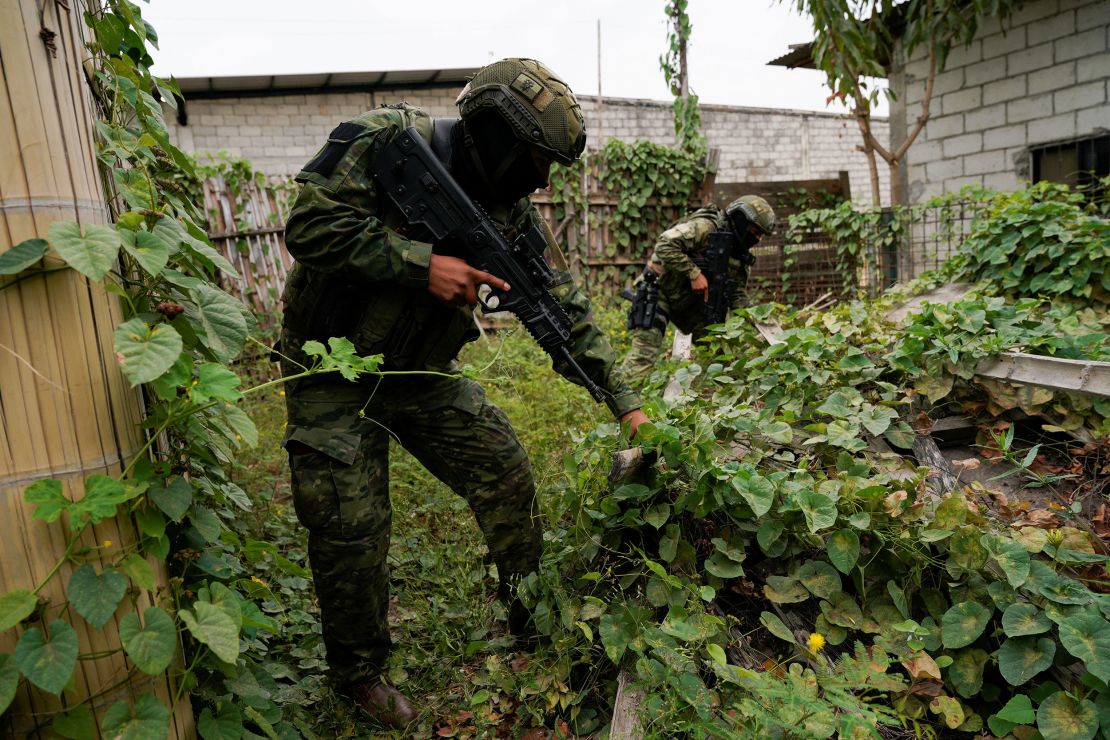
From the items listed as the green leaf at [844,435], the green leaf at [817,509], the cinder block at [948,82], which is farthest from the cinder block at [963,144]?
the green leaf at [817,509]

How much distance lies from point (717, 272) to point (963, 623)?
414 centimetres

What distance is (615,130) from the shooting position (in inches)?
538

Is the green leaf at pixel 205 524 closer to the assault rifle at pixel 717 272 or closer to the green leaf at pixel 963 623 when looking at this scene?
the green leaf at pixel 963 623

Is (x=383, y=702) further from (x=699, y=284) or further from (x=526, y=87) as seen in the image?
(x=699, y=284)

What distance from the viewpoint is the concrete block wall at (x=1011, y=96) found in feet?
22.7

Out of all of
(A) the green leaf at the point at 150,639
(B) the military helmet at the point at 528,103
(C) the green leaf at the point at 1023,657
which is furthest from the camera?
(B) the military helmet at the point at 528,103

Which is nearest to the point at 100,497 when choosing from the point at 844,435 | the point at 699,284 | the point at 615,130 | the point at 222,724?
the point at 222,724

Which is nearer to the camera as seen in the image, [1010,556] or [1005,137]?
[1010,556]

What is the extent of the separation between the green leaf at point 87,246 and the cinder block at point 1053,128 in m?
8.65

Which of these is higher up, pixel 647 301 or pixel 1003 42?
pixel 1003 42

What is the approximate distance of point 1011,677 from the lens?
1649 mm

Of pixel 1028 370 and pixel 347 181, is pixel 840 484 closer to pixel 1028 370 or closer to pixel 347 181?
pixel 1028 370

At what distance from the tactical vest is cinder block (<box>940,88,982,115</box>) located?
798cm

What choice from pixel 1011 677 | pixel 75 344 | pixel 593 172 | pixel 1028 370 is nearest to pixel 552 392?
pixel 1028 370
